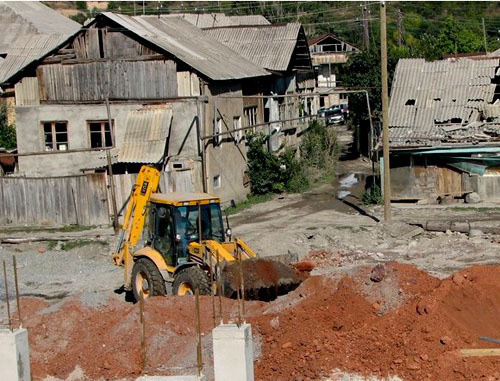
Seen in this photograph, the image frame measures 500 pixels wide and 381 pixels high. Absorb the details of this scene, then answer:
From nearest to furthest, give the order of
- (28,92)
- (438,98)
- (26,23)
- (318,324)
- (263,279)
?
(318,324)
(263,279)
(28,92)
(438,98)
(26,23)

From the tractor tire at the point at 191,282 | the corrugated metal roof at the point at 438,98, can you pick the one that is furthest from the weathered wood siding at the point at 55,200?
the tractor tire at the point at 191,282

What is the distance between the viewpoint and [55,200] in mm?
27172

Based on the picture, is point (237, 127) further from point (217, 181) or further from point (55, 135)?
point (55, 135)

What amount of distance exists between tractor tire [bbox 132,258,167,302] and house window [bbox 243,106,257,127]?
51.6 feet

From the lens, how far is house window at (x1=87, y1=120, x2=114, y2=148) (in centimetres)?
2972

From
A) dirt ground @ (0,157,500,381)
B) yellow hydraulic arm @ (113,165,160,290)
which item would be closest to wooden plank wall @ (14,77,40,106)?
dirt ground @ (0,157,500,381)

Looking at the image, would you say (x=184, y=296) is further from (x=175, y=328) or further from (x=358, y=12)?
(x=358, y=12)

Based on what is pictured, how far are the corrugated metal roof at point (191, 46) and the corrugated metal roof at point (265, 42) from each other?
5.70ft

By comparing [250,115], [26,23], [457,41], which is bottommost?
[250,115]

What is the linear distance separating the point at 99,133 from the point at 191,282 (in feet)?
45.2

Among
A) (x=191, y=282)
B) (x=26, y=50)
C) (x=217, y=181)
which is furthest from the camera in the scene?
(x=26, y=50)

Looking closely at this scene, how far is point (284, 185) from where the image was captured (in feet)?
110

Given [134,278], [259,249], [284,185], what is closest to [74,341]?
[134,278]

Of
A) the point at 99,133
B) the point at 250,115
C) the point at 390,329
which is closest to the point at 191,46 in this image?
the point at 250,115
